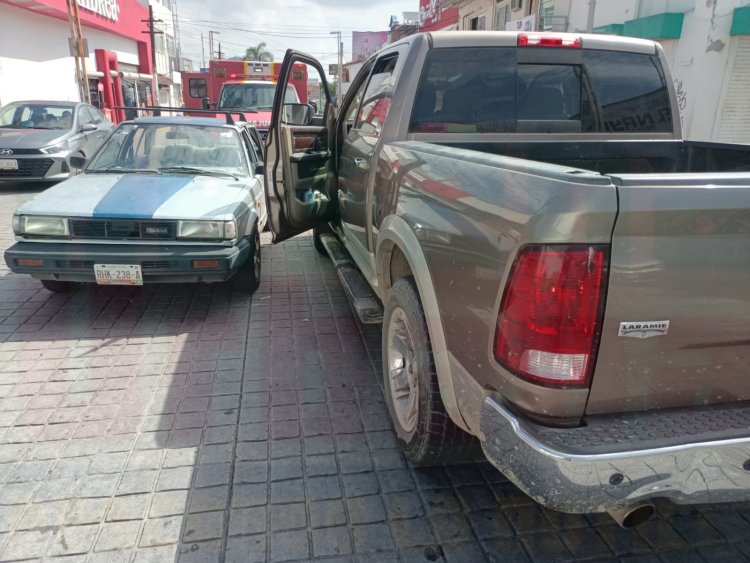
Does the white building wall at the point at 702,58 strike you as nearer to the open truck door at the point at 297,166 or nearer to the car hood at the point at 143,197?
the open truck door at the point at 297,166

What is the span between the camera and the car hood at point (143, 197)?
431 centimetres

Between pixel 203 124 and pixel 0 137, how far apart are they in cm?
661

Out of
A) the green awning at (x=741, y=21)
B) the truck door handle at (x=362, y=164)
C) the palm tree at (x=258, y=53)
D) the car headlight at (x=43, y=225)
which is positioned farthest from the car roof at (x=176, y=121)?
the palm tree at (x=258, y=53)

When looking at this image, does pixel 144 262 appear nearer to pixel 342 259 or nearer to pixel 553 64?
pixel 342 259

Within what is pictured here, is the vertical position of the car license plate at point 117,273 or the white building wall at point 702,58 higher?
the white building wall at point 702,58

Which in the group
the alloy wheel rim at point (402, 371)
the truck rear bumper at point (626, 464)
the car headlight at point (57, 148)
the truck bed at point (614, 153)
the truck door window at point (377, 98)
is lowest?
the alloy wheel rim at point (402, 371)

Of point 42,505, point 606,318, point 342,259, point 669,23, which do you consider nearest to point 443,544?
point 606,318

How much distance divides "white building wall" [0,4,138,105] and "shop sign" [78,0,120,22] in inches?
41.2

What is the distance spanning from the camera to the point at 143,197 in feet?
14.9

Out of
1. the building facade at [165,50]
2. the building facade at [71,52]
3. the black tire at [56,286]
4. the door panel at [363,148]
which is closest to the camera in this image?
the door panel at [363,148]

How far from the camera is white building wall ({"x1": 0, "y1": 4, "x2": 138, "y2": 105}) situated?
664 inches

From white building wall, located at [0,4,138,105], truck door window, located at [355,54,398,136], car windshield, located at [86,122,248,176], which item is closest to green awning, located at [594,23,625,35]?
car windshield, located at [86,122,248,176]

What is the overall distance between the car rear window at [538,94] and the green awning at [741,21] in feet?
27.8

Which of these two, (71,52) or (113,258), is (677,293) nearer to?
(113,258)
